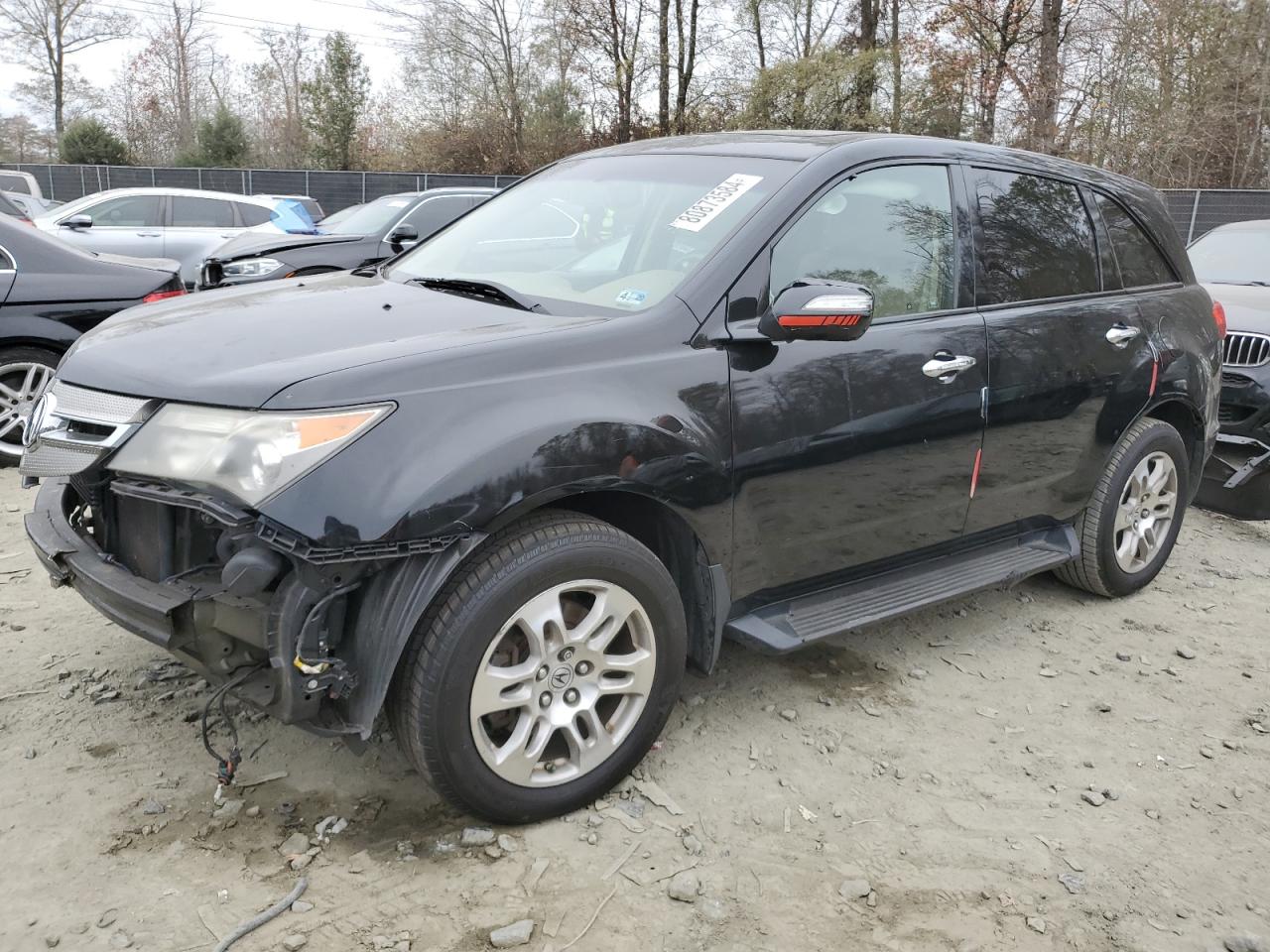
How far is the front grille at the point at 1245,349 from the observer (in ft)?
19.2

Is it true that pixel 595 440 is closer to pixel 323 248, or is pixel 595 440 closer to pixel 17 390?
pixel 17 390

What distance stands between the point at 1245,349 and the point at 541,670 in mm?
5176

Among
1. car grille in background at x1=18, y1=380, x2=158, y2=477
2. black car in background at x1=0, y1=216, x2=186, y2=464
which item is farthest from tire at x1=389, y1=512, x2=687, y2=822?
black car in background at x1=0, y1=216, x2=186, y2=464

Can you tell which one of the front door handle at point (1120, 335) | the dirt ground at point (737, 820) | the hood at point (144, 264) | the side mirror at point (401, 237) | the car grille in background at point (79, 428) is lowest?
the dirt ground at point (737, 820)

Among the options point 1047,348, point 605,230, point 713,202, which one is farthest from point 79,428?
point 1047,348

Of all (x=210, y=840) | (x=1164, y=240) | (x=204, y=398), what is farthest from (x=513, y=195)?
(x=1164, y=240)

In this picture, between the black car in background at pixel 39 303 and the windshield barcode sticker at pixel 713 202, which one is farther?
the black car in background at pixel 39 303

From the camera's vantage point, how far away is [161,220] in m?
13.8

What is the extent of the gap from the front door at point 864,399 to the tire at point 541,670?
40 centimetres

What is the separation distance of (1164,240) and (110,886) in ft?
15.2

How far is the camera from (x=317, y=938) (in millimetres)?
2309

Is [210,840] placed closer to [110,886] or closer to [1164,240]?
[110,886]

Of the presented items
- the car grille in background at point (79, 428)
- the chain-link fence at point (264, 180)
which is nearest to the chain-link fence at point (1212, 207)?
the chain-link fence at point (264, 180)

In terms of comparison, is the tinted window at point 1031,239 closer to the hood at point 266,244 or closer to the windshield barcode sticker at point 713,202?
the windshield barcode sticker at point 713,202
